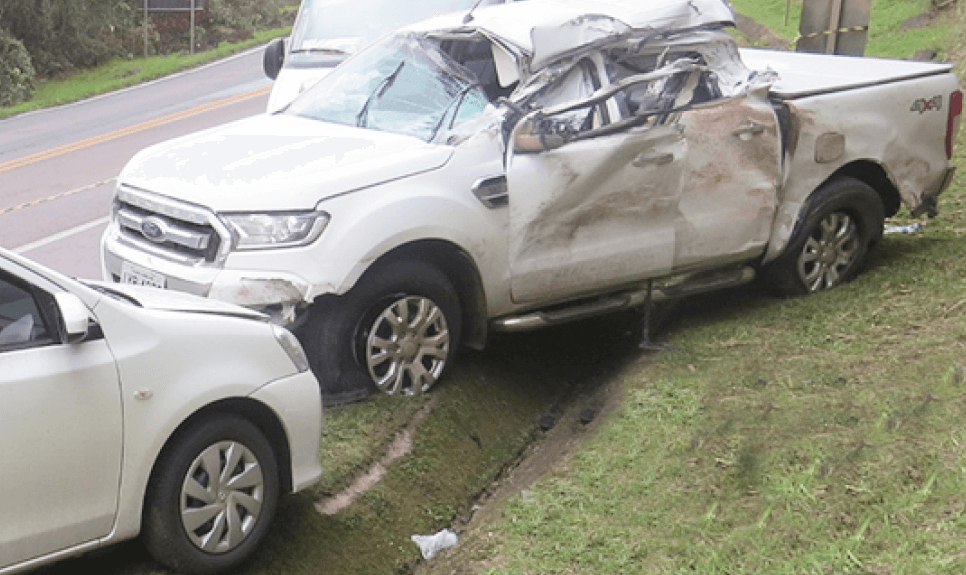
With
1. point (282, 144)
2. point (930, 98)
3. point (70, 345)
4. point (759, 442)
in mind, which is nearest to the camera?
point (70, 345)

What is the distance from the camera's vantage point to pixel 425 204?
20.0 ft

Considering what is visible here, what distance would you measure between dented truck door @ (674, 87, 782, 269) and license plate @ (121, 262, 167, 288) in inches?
117

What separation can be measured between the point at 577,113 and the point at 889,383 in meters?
2.20

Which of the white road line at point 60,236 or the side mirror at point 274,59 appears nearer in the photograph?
the side mirror at point 274,59

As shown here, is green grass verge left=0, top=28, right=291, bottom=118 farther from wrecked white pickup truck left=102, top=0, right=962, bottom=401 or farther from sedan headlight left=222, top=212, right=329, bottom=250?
sedan headlight left=222, top=212, right=329, bottom=250

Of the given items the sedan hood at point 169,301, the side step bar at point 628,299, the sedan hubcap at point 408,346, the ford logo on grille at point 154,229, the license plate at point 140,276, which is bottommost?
the side step bar at point 628,299

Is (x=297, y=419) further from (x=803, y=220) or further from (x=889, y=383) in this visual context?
(x=803, y=220)

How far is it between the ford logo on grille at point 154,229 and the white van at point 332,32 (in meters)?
4.01

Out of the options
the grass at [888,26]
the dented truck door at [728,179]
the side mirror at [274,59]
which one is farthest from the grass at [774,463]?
the grass at [888,26]

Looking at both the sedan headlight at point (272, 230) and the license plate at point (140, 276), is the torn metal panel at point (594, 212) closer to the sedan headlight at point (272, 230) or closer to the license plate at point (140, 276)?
the sedan headlight at point (272, 230)

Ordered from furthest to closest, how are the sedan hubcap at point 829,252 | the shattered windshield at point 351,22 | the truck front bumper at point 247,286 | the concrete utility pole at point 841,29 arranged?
the concrete utility pole at point 841,29 < the shattered windshield at point 351,22 < the sedan hubcap at point 829,252 < the truck front bumper at point 247,286

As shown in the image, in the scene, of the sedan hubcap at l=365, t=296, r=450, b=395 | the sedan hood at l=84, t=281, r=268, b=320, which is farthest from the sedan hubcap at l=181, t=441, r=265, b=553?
the sedan hubcap at l=365, t=296, r=450, b=395

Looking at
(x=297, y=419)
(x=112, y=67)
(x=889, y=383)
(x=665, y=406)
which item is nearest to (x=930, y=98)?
(x=889, y=383)

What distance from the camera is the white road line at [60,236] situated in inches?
421
